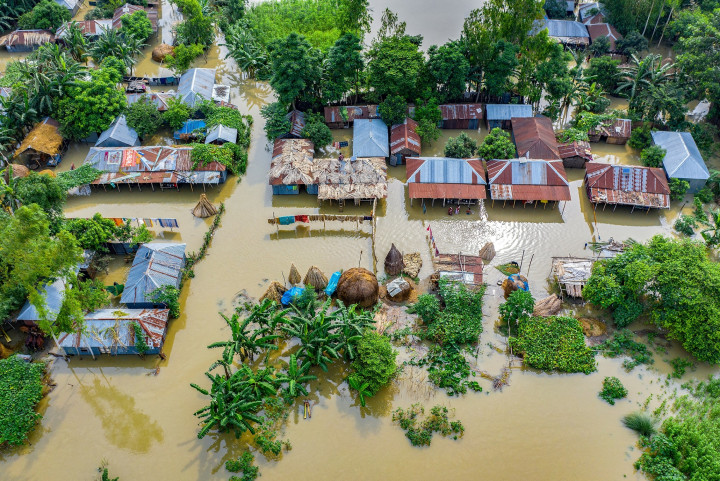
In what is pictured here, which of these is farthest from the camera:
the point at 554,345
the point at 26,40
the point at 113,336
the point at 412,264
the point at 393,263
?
the point at 26,40

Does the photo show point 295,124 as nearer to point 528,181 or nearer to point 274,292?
point 274,292

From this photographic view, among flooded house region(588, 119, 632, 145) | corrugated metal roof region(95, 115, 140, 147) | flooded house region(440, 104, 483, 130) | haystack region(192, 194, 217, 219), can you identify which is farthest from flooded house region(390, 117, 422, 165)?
corrugated metal roof region(95, 115, 140, 147)

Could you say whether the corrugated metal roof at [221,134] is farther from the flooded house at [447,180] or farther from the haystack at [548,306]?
the haystack at [548,306]

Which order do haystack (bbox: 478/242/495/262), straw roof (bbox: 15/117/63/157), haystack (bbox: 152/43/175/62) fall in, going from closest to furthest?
1. haystack (bbox: 478/242/495/262)
2. straw roof (bbox: 15/117/63/157)
3. haystack (bbox: 152/43/175/62)

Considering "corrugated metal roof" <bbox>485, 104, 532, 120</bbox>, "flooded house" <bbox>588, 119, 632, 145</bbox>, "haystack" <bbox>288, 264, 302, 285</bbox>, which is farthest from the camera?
"corrugated metal roof" <bbox>485, 104, 532, 120</bbox>

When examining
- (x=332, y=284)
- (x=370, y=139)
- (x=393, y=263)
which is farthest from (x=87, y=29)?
(x=393, y=263)

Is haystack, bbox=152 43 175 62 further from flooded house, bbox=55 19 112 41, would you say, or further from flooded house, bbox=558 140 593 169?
flooded house, bbox=558 140 593 169
